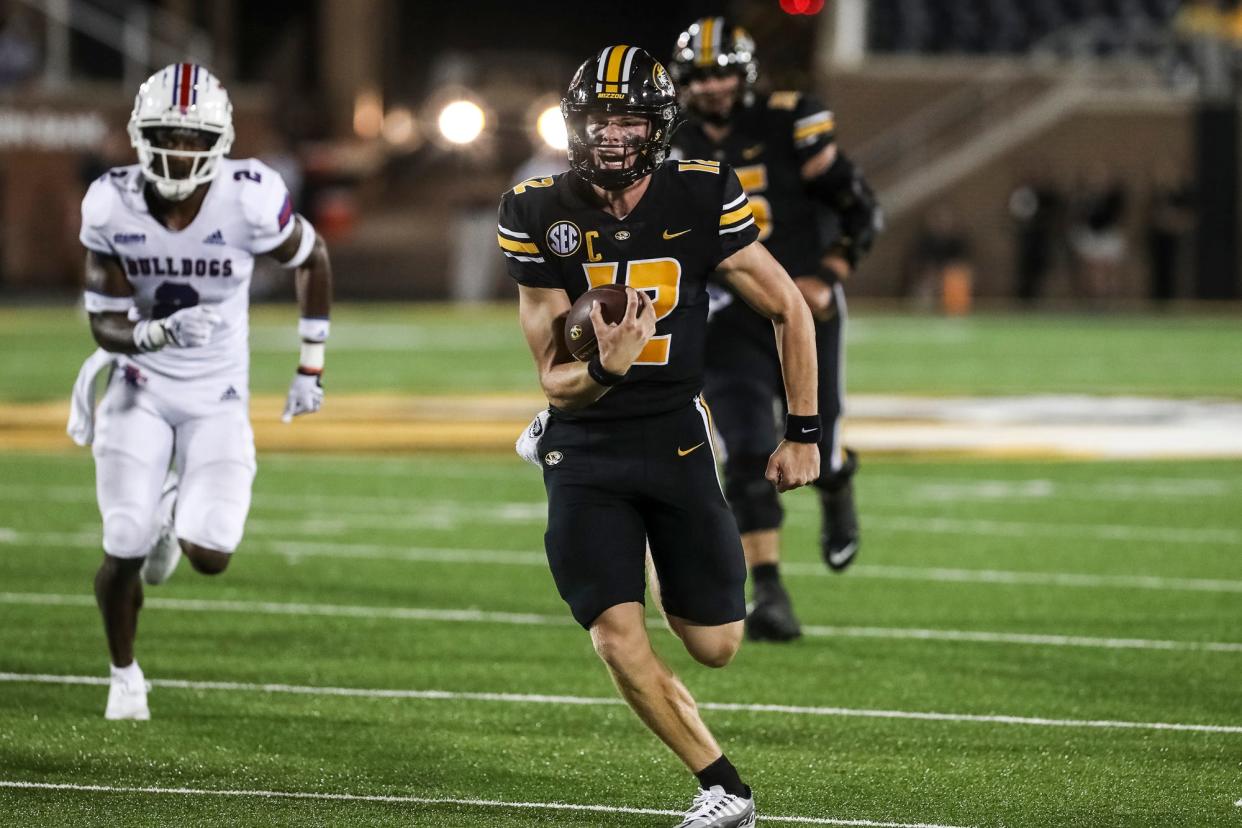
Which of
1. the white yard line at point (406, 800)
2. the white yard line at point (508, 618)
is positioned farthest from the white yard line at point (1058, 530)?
the white yard line at point (406, 800)

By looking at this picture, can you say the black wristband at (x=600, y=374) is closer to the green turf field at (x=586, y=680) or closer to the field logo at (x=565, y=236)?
the field logo at (x=565, y=236)

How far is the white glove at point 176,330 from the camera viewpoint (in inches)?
238

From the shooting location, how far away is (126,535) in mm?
6039

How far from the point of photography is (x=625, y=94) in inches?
192

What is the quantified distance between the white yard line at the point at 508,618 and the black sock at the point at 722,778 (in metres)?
2.65

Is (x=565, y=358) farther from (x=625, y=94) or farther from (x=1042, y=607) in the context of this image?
(x=1042, y=607)

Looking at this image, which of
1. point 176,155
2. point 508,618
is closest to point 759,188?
point 508,618

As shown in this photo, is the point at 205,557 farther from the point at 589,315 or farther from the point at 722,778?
the point at 722,778

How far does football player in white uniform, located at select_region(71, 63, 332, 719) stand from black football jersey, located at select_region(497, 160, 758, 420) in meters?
1.49

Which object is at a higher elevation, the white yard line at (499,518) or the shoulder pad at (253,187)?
the shoulder pad at (253,187)

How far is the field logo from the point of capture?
4891mm

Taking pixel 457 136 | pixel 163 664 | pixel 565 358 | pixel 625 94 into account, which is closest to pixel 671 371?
pixel 565 358

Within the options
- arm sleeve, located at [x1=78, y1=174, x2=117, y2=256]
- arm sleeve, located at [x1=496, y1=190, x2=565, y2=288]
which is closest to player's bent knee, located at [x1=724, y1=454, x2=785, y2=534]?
arm sleeve, located at [x1=78, y1=174, x2=117, y2=256]

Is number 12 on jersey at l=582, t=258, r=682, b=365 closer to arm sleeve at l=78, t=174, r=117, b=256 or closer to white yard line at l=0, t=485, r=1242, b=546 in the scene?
arm sleeve at l=78, t=174, r=117, b=256
